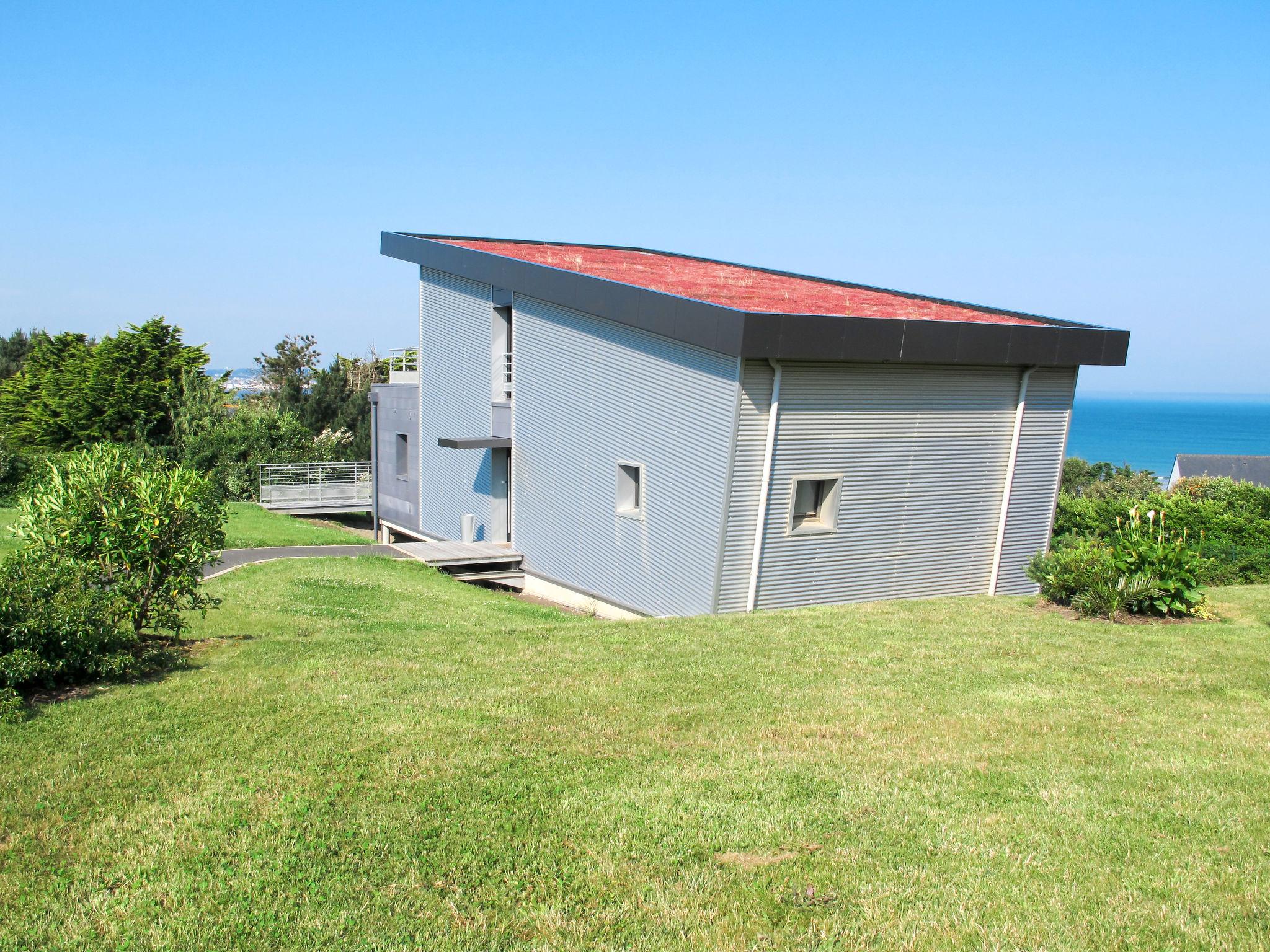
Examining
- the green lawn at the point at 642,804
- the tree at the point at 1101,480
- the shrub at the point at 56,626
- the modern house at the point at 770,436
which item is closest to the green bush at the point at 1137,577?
the green lawn at the point at 642,804

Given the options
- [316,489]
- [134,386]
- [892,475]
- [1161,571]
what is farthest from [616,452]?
[134,386]

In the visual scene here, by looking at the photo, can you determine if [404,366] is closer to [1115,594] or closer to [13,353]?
[1115,594]

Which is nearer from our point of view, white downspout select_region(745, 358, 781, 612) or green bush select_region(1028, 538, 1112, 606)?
green bush select_region(1028, 538, 1112, 606)

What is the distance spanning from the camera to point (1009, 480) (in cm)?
1473

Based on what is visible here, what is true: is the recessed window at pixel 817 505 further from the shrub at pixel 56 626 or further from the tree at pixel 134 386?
the tree at pixel 134 386

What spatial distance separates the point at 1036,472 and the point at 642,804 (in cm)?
1149

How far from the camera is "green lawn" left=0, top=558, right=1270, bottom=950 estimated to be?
433 cm

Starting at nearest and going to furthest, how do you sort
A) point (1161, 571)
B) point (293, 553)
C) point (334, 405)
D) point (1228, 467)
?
point (1161, 571), point (293, 553), point (334, 405), point (1228, 467)

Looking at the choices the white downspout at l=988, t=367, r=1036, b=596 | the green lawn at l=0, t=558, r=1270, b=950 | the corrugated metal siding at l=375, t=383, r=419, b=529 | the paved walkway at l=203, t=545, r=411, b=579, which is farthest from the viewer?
the corrugated metal siding at l=375, t=383, r=419, b=529

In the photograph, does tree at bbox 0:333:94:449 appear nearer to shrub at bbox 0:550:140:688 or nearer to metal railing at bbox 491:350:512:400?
metal railing at bbox 491:350:512:400

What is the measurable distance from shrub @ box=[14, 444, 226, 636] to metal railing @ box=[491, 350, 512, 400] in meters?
10.9

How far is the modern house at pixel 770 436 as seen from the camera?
502 inches

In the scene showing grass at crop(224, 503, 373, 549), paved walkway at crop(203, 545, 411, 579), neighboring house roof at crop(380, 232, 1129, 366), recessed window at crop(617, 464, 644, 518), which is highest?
neighboring house roof at crop(380, 232, 1129, 366)

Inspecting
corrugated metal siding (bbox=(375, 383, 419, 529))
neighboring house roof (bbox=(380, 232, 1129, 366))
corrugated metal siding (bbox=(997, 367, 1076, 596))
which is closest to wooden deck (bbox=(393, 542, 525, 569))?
corrugated metal siding (bbox=(375, 383, 419, 529))
